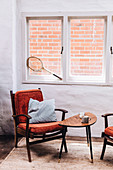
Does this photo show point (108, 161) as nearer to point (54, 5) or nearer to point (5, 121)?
point (5, 121)

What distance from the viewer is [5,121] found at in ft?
14.4

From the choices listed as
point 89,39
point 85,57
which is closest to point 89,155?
point 85,57

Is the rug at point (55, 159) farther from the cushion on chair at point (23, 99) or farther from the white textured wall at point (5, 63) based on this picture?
the white textured wall at point (5, 63)

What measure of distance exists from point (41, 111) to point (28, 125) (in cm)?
43

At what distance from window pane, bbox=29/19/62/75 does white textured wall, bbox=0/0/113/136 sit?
26 cm

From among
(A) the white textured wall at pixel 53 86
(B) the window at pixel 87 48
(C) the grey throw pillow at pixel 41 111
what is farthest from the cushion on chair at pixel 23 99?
(B) the window at pixel 87 48

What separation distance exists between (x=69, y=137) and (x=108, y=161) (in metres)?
1.14

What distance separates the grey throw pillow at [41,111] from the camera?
142 inches

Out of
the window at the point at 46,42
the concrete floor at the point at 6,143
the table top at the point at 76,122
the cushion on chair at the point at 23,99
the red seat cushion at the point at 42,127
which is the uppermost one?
the window at the point at 46,42

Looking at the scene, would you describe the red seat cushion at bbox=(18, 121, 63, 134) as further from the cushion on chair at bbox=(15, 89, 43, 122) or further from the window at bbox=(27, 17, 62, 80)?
the window at bbox=(27, 17, 62, 80)

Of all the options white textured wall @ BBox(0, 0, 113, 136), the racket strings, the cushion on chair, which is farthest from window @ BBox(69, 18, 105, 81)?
the cushion on chair

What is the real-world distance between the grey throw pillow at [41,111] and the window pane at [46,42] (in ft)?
3.24

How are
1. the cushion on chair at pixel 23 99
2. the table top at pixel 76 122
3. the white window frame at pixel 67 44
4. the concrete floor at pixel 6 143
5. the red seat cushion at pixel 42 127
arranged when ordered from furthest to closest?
1. the white window frame at pixel 67 44
2. the cushion on chair at pixel 23 99
3. the concrete floor at pixel 6 143
4. the red seat cushion at pixel 42 127
5. the table top at pixel 76 122

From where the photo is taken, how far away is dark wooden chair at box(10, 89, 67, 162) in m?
3.28
